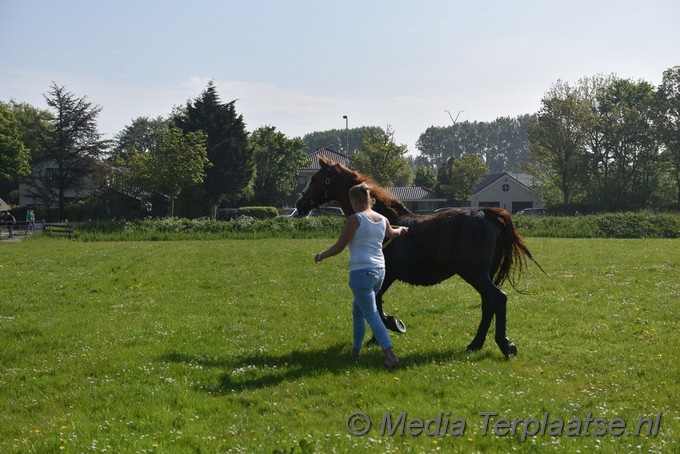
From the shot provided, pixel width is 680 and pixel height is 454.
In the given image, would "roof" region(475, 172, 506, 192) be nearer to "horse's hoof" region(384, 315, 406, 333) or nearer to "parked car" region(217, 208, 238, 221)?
"parked car" region(217, 208, 238, 221)

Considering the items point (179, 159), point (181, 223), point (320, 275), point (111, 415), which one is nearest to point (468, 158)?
point (179, 159)

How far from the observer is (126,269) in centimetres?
1856

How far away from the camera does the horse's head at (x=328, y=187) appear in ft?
31.2

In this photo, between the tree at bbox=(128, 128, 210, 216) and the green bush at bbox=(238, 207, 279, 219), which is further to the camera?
the green bush at bbox=(238, 207, 279, 219)

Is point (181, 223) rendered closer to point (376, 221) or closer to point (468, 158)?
point (376, 221)

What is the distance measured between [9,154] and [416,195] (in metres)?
52.8

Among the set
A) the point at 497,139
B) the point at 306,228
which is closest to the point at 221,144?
the point at 306,228

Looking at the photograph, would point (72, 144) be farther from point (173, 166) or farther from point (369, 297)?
point (369, 297)

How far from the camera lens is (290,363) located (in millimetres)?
7512

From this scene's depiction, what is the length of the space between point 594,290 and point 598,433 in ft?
31.3

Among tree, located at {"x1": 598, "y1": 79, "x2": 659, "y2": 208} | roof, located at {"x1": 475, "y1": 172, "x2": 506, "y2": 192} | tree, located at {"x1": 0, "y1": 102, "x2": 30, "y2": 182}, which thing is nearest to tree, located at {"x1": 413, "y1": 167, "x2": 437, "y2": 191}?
roof, located at {"x1": 475, "y1": 172, "x2": 506, "y2": 192}

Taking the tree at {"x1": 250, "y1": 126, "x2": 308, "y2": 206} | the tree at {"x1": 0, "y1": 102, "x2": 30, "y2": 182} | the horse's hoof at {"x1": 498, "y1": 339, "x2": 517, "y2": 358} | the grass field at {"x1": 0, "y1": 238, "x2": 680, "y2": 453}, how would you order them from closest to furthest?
1. the grass field at {"x1": 0, "y1": 238, "x2": 680, "y2": 453}
2. the horse's hoof at {"x1": 498, "y1": 339, "x2": 517, "y2": 358}
3. the tree at {"x1": 0, "y1": 102, "x2": 30, "y2": 182}
4. the tree at {"x1": 250, "y1": 126, "x2": 308, "y2": 206}

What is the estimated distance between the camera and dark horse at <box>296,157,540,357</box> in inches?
319

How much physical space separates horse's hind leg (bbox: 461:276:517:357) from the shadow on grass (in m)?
0.24
